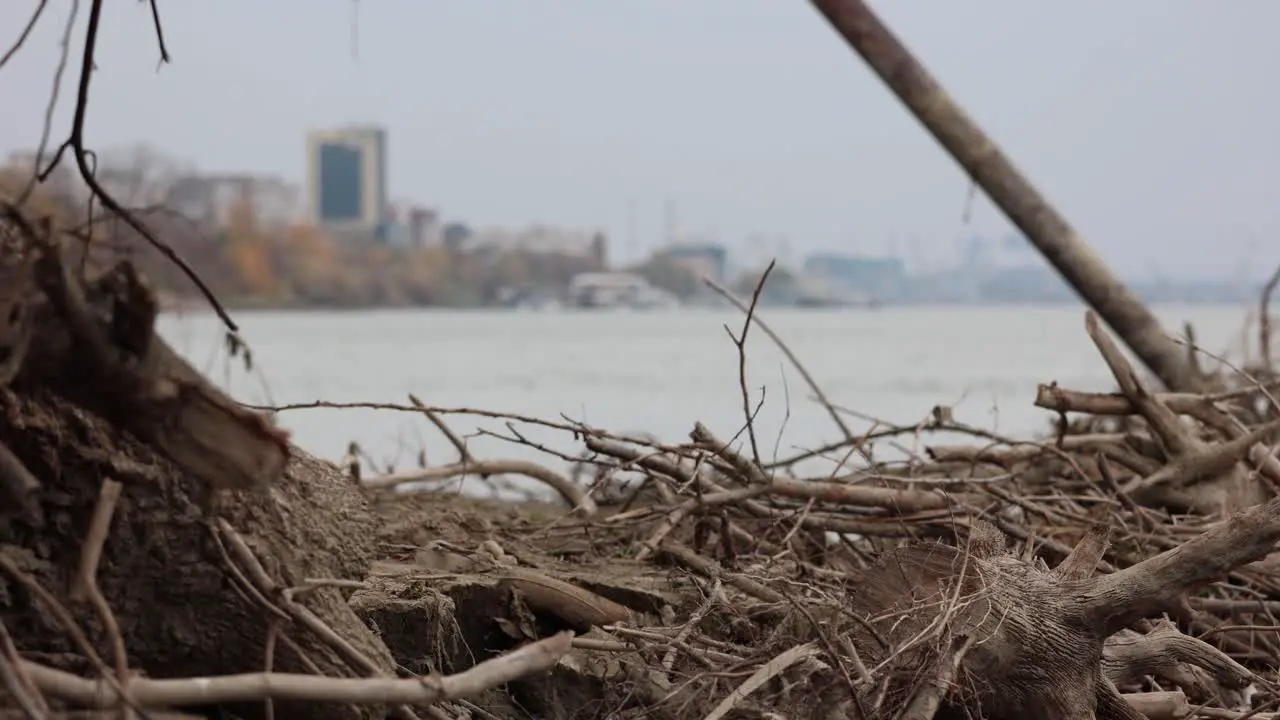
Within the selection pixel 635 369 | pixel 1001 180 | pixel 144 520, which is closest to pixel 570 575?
pixel 144 520

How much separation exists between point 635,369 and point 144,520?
4.32 m

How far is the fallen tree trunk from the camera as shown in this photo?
89cm

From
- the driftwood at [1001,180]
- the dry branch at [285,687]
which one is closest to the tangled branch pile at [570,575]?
the dry branch at [285,687]

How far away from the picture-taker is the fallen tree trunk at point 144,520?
2.92 feet

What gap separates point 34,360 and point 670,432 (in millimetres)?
2450

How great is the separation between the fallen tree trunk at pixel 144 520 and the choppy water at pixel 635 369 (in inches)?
Answer: 29.2

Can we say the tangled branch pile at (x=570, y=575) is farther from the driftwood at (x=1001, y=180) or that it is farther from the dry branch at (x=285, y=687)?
the driftwood at (x=1001, y=180)

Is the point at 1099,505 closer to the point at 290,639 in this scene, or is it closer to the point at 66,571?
the point at 290,639

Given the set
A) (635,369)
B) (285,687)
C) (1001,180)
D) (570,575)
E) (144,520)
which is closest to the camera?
(285,687)

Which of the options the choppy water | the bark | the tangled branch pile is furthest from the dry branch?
the choppy water

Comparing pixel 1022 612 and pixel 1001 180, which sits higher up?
pixel 1001 180

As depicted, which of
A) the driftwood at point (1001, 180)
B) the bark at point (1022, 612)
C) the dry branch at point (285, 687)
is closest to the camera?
the dry branch at point (285, 687)

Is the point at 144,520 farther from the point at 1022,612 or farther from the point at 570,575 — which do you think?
the point at 1022,612

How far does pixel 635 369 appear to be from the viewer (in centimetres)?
532
